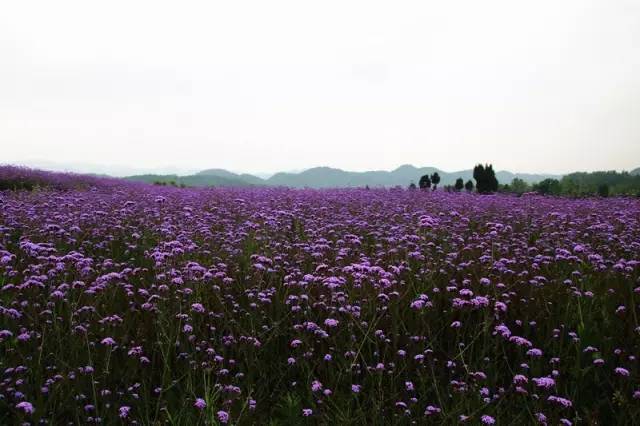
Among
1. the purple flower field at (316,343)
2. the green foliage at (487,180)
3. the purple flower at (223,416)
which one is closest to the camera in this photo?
the purple flower at (223,416)

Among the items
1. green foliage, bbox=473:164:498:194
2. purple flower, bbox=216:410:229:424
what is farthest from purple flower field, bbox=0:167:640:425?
green foliage, bbox=473:164:498:194

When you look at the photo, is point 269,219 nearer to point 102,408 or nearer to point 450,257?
point 450,257

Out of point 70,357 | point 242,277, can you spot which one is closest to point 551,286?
point 242,277

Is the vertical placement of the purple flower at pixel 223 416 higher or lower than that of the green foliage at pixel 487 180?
lower

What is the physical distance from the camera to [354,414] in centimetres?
360

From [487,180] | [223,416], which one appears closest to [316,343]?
[223,416]

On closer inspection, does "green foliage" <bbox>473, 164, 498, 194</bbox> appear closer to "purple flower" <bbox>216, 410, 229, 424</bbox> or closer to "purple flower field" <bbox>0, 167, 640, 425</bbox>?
"purple flower field" <bbox>0, 167, 640, 425</bbox>

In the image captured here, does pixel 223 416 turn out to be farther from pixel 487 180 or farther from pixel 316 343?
pixel 487 180

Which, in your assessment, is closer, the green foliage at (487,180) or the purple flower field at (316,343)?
the purple flower field at (316,343)

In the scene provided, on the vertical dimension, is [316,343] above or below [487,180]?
below

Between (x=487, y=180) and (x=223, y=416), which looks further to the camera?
(x=487, y=180)

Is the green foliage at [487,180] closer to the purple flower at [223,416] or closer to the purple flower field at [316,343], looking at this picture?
the purple flower field at [316,343]

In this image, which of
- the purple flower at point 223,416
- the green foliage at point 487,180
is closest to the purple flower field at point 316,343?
the purple flower at point 223,416

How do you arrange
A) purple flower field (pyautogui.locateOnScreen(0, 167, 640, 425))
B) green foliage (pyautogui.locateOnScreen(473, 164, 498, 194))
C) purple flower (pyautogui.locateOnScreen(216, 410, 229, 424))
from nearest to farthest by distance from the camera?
1. purple flower (pyautogui.locateOnScreen(216, 410, 229, 424))
2. purple flower field (pyautogui.locateOnScreen(0, 167, 640, 425))
3. green foliage (pyautogui.locateOnScreen(473, 164, 498, 194))
